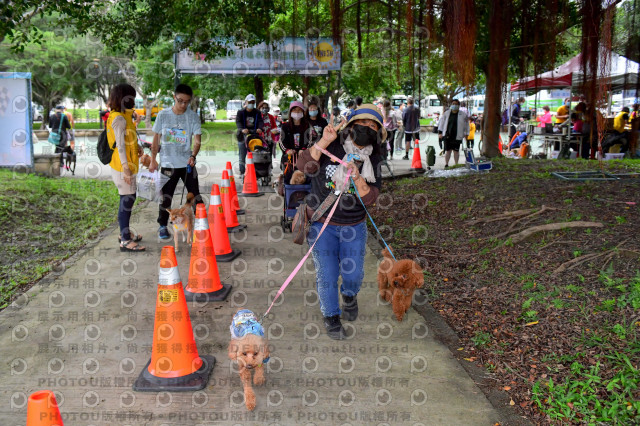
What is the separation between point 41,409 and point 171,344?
1.55 metres

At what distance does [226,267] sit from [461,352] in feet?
9.92

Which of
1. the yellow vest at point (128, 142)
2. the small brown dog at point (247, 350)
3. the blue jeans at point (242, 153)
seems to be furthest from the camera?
the blue jeans at point (242, 153)

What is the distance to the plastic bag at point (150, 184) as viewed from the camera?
6.50 m

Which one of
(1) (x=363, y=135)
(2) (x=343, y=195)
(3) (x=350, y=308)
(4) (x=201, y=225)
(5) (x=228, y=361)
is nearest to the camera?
(5) (x=228, y=361)

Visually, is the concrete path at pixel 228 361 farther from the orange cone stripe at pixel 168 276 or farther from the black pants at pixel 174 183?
the black pants at pixel 174 183

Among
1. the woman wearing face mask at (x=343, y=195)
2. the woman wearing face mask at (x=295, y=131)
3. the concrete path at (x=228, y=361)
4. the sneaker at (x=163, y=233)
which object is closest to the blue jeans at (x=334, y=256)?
the woman wearing face mask at (x=343, y=195)

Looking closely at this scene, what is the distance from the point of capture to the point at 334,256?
429 cm

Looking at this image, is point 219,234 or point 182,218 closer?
point 219,234

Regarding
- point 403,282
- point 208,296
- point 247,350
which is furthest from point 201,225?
point 247,350

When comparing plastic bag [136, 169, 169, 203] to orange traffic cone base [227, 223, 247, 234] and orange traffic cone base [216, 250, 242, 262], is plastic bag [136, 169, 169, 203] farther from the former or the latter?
orange traffic cone base [227, 223, 247, 234]

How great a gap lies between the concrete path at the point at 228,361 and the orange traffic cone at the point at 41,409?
1.12 m

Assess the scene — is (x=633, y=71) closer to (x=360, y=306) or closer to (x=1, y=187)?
(x=360, y=306)

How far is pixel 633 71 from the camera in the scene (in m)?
4.46

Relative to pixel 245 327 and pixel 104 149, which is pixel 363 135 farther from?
pixel 104 149
